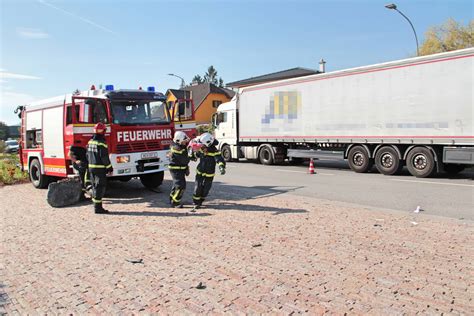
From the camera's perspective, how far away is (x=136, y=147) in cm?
888

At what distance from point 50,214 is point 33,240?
1913 mm

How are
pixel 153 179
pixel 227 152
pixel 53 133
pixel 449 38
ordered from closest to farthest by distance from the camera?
1. pixel 53 133
2. pixel 153 179
3. pixel 227 152
4. pixel 449 38

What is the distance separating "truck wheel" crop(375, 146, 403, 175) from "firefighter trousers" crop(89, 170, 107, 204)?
9301 mm

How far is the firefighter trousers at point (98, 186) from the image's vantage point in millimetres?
7461

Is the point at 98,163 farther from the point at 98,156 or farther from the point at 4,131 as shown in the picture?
the point at 4,131

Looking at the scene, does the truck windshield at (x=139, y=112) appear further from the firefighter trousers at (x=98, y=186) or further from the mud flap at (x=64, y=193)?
the mud flap at (x=64, y=193)

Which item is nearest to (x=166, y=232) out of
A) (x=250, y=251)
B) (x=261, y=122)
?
(x=250, y=251)

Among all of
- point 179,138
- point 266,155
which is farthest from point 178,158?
point 266,155

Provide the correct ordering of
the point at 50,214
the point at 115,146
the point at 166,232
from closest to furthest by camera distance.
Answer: the point at 166,232, the point at 50,214, the point at 115,146

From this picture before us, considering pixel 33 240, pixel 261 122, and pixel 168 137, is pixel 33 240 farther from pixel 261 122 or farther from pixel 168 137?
pixel 261 122

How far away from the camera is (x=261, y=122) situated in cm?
1775

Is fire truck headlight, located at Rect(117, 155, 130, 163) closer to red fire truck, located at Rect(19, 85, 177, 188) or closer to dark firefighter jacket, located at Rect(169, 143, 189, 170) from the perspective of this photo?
red fire truck, located at Rect(19, 85, 177, 188)

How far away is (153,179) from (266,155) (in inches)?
332

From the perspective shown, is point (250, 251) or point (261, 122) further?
point (261, 122)
